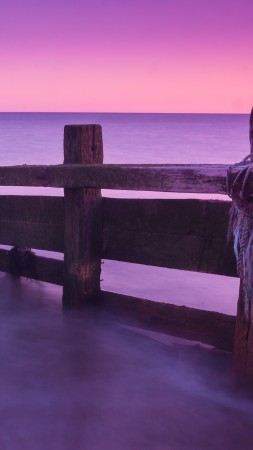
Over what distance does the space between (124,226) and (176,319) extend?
691 millimetres

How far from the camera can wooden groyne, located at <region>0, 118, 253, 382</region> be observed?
3.20 m

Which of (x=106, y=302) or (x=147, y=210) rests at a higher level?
(x=147, y=210)

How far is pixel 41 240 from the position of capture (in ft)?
13.7

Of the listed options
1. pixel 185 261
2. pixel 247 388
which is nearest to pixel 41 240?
pixel 185 261

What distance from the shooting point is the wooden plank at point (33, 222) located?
406 cm

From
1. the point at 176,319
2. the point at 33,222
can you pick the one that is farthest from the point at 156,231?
Result: the point at 33,222

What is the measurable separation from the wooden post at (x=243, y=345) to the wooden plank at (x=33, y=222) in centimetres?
160

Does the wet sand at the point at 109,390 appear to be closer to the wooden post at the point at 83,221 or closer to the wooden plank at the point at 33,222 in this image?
the wooden post at the point at 83,221

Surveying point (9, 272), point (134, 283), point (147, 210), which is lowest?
point (134, 283)

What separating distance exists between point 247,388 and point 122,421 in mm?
718

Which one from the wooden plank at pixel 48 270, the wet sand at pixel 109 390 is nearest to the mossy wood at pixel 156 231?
the wooden plank at pixel 48 270

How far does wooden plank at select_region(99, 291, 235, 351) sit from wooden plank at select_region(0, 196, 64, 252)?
0.59 meters

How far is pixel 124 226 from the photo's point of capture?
3.68 metres

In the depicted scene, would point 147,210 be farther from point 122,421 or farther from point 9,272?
point 9,272
